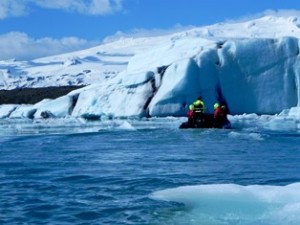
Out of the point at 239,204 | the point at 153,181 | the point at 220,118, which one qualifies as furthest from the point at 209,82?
the point at 239,204

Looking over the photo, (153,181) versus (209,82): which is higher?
(209,82)

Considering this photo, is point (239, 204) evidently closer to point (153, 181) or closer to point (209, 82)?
point (153, 181)

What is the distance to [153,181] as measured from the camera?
8.21 m

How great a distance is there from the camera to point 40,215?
6.14 meters

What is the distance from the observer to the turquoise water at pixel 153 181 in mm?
5906

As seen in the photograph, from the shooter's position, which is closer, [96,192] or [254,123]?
[96,192]

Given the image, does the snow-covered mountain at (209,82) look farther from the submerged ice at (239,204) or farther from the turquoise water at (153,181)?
the submerged ice at (239,204)

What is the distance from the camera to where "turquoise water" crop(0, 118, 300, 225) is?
5906mm

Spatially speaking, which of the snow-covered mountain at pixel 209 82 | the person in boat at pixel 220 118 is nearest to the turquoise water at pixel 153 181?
the person in boat at pixel 220 118

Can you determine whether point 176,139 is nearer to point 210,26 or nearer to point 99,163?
point 99,163

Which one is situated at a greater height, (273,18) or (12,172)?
(273,18)

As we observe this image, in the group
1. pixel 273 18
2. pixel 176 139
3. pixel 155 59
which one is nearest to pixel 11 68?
pixel 273 18

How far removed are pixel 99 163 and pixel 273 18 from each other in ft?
507

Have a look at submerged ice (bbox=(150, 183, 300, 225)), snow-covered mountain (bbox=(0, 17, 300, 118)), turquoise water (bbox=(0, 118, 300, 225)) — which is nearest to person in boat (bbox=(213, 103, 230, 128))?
turquoise water (bbox=(0, 118, 300, 225))
